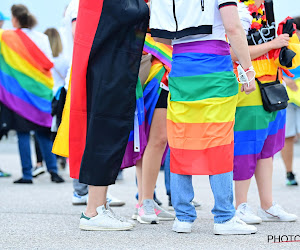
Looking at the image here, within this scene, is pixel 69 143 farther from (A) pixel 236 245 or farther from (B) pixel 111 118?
(A) pixel 236 245

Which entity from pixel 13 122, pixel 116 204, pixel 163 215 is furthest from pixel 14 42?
pixel 163 215

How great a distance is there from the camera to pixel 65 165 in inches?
376

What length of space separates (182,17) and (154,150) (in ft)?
3.73

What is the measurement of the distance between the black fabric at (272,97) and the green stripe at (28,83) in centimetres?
389

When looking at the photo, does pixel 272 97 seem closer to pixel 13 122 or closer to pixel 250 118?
pixel 250 118

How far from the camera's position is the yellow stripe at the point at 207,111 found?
4102mm

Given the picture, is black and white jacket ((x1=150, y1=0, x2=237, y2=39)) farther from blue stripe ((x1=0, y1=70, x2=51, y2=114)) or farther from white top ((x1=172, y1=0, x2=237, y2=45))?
blue stripe ((x1=0, y1=70, x2=51, y2=114))

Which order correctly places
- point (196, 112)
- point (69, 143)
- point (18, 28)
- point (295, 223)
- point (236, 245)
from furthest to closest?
point (18, 28)
point (295, 223)
point (69, 143)
point (196, 112)
point (236, 245)

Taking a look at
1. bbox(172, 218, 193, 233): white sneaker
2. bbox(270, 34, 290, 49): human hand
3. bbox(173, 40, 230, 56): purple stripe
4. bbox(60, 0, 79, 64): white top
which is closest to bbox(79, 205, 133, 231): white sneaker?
bbox(172, 218, 193, 233): white sneaker

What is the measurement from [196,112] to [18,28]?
4237 millimetres

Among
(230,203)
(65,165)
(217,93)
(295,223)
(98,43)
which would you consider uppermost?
(98,43)

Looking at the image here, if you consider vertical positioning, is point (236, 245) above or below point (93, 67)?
below

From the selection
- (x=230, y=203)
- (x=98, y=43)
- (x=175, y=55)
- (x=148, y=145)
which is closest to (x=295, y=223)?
(x=230, y=203)

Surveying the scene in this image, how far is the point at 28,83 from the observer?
8008 mm
